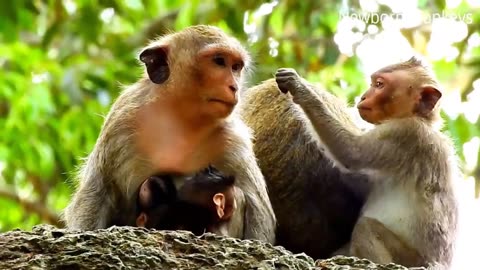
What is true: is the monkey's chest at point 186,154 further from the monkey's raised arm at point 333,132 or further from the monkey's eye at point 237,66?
the monkey's raised arm at point 333,132

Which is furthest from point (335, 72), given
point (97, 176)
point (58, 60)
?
point (97, 176)

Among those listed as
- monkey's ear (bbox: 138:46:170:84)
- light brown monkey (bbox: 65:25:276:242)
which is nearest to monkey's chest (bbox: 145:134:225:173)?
light brown monkey (bbox: 65:25:276:242)

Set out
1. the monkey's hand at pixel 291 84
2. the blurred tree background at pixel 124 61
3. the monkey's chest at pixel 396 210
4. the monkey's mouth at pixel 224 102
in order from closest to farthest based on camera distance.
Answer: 1. the monkey's chest at pixel 396 210
2. the monkey's mouth at pixel 224 102
3. the monkey's hand at pixel 291 84
4. the blurred tree background at pixel 124 61

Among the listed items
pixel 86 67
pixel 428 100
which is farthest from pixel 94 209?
pixel 86 67

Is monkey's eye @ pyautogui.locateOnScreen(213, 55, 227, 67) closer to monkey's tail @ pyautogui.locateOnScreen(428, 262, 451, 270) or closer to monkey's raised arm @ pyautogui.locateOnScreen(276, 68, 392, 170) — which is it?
monkey's raised arm @ pyautogui.locateOnScreen(276, 68, 392, 170)

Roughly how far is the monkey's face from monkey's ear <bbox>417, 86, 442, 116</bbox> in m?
0.03

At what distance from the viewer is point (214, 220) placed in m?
4.55

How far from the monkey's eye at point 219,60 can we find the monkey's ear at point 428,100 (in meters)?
0.99

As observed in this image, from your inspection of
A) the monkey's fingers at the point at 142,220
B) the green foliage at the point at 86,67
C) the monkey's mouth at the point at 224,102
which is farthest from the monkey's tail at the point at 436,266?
the green foliage at the point at 86,67

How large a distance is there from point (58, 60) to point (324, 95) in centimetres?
367

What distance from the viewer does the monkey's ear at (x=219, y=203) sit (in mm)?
4520

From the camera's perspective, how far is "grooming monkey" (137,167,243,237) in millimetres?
4465

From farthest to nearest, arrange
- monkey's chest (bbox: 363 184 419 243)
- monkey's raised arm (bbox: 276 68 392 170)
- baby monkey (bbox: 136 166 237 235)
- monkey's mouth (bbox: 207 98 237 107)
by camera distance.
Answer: monkey's raised arm (bbox: 276 68 392 170)
monkey's mouth (bbox: 207 98 237 107)
monkey's chest (bbox: 363 184 419 243)
baby monkey (bbox: 136 166 237 235)

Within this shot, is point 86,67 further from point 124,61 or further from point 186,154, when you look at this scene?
point 186,154
